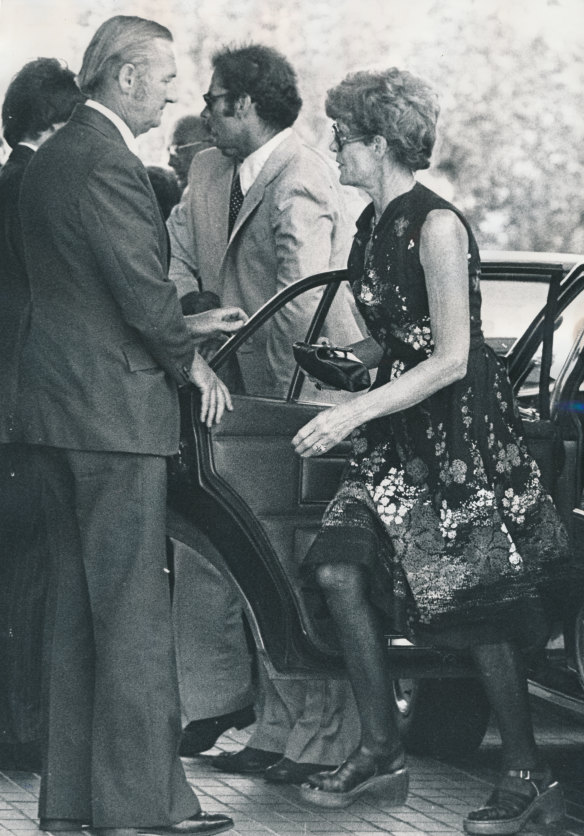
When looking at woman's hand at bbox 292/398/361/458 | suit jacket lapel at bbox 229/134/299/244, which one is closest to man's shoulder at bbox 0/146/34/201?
suit jacket lapel at bbox 229/134/299/244

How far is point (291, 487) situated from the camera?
455 centimetres

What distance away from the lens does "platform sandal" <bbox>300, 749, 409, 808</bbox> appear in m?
4.45

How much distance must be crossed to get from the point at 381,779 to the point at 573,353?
54.0 inches

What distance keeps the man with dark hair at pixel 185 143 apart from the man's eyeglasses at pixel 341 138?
133 inches

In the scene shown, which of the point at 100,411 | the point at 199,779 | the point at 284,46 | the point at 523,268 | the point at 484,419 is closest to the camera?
the point at 100,411

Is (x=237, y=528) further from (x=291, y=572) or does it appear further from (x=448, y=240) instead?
(x=448, y=240)

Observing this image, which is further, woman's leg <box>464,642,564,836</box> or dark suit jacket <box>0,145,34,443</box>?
woman's leg <box>464,642,564,836</box>

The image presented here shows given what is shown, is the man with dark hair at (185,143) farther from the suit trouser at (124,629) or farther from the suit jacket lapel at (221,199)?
the suit trouser at (124,629)

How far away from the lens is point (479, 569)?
4336 mm

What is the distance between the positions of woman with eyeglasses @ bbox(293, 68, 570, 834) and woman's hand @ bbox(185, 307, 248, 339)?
1.25 ft

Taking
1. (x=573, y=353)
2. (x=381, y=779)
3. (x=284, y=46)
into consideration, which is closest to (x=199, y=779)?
(x=381, y=779)

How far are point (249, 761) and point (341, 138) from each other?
2.00 metres

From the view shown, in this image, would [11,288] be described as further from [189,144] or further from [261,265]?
[189,144]

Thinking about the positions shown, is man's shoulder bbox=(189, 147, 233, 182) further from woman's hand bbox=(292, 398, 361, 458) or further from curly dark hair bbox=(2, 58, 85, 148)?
woman's hand bbox=(292, 398, 361, 458)
